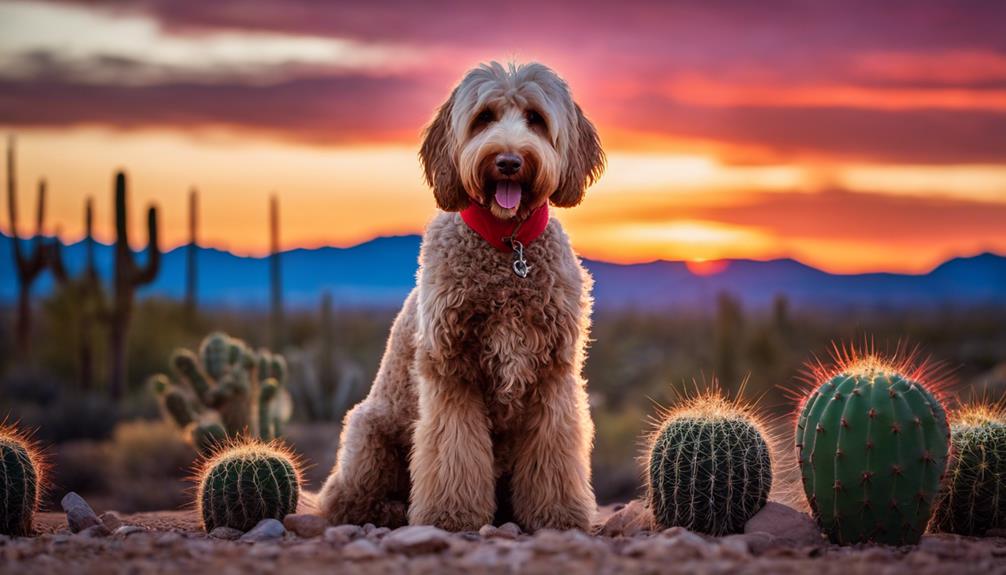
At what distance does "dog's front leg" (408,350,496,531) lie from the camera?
26.2 ft

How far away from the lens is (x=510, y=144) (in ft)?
24.0

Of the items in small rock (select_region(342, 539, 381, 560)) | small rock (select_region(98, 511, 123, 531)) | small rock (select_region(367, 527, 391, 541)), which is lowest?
small rock (select_region(98, 511, 123, 531))

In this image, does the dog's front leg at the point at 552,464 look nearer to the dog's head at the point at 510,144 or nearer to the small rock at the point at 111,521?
the dog's head at the point at 510,144

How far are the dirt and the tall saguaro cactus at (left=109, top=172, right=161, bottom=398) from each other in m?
14.2

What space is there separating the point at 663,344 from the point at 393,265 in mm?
132823

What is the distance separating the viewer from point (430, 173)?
8188 millimetres

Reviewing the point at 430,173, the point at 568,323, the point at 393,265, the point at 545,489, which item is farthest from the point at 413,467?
the point at 393,265

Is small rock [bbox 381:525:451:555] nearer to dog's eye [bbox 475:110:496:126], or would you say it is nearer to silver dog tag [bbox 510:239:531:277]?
silver dog tag [bbox 510:239:531:277]

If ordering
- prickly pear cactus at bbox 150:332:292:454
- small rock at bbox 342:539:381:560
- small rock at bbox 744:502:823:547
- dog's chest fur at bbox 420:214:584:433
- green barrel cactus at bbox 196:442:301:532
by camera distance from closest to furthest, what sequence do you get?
small rock at bbox 342:539:381:560 < small rock at bbox 744:502:823:547 < dog's chest fur at bbox 420:214:584:433 < green barrel cactus at bbox 196:442:301:532 < prickly pear cactus at bbox 150:332:292:454

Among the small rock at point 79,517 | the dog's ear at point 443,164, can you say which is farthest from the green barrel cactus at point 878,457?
the small rock at point 79,517

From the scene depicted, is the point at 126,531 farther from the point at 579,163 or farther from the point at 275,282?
the point at 275,282

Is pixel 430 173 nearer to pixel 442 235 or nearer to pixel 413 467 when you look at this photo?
pixel 442 235

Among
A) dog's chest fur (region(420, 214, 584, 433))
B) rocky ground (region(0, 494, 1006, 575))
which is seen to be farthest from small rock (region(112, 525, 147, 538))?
dog's chest fur (region(420, 214, 584, 433))

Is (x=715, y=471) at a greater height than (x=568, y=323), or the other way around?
(x=568, y=323)
